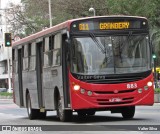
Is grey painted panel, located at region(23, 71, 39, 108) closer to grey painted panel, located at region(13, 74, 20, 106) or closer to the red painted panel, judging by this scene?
grey painted panel, located at region(13, 74, 20, 106)

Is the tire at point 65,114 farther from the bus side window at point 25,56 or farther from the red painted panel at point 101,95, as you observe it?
the bus side window at point 25,56

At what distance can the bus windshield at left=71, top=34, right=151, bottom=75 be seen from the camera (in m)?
18.0

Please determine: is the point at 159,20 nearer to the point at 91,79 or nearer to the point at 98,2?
the point at 98,2

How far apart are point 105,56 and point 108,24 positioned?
1.03 m

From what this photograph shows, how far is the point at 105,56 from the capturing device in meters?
18.0

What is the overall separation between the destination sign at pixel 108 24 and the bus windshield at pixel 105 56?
29 centimetres

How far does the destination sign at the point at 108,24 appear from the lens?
719 inches

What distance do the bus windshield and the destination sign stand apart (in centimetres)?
29

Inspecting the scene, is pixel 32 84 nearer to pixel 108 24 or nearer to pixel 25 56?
pixel 25 56

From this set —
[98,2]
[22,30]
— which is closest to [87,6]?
[98,2]

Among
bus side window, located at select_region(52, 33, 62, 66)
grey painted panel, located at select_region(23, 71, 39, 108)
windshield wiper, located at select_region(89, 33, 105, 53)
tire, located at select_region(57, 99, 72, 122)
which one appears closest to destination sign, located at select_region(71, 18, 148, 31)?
windshield wiper, located at select_region(89, 33, 105, 53)

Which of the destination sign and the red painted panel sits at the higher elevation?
the destination sign

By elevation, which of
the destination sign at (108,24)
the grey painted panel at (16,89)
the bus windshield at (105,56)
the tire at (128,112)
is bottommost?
the tire at (128,112)

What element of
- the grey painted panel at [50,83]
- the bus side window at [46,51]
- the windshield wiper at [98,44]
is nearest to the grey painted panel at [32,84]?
the grey painted panel at [50,83]
